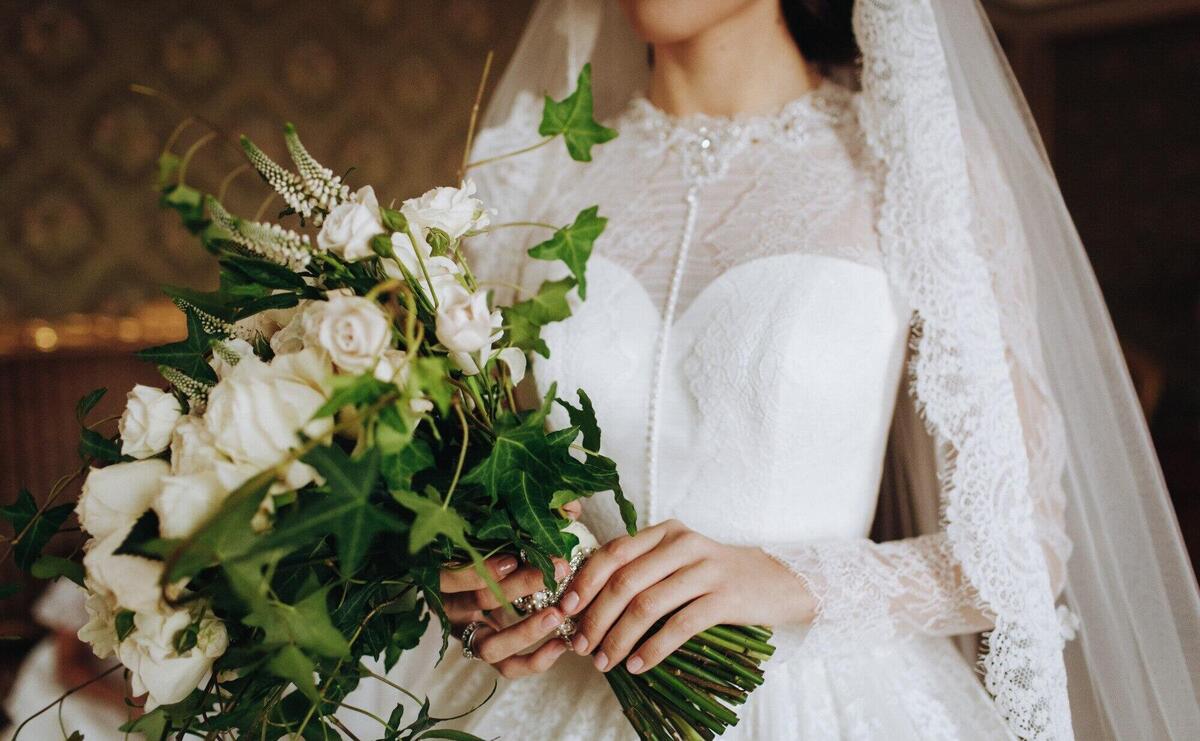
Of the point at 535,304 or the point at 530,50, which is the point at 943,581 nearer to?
the point at 535,304

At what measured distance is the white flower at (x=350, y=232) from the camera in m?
0.76

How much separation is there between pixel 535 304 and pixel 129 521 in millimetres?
394

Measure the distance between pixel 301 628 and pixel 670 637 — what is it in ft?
1.32

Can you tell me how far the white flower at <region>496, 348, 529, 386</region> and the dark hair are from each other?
0.87m

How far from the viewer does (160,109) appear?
365cm

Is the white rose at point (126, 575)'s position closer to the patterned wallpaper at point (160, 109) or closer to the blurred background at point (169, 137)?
the blurred background at point (169, 137)

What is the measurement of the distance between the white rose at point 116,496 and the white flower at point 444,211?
1.01ft

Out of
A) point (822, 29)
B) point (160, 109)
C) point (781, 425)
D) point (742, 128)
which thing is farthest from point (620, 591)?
point (160, 109)

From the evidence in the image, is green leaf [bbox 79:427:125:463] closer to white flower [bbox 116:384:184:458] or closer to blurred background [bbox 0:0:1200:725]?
white flower [bbox 116:384:184:458]

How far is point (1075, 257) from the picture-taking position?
1.24 metres

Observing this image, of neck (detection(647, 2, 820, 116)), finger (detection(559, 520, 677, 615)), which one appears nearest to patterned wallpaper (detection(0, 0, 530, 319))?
neck (detection(647, 2, 820, 116))

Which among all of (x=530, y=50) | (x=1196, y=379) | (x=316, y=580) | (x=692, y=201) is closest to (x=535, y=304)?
(x=316, y=580)

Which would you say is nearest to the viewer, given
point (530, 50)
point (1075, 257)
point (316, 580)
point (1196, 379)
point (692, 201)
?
point (316, 580)

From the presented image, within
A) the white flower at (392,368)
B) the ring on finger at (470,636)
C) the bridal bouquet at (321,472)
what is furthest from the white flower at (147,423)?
the ring on finger at (470,636)
